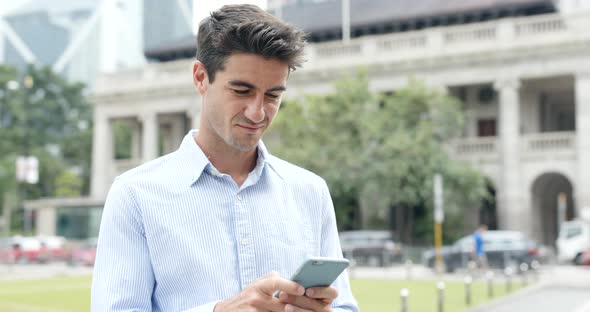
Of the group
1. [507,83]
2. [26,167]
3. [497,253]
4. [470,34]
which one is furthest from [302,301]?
[26,167]

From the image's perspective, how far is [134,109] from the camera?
57219 millimetres

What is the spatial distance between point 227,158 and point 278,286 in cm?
66

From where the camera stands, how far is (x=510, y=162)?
44.8m

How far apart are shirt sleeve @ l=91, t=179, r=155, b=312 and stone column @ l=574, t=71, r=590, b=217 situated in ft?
139

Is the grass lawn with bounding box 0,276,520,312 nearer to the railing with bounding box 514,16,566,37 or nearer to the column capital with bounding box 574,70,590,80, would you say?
the column capital with bounding box 574,70,590,80

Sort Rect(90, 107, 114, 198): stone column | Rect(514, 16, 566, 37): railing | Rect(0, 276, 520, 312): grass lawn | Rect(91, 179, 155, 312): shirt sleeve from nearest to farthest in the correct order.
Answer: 1. Rect(91, 179, 155, 312): shirt sleeve
2. Rect(0, 276, 520, 312): grass lawn
3. Rect(514, 16, 566, 37): railing
4. Rect(90, 107, 114, 198): stone column

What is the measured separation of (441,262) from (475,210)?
1429cm

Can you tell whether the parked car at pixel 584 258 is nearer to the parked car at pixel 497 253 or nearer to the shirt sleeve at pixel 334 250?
the parked car at pixel 497 253

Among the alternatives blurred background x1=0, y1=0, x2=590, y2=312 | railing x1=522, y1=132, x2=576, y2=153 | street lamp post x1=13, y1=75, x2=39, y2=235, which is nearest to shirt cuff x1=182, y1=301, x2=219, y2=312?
blurred background x1=0, y1=0, x2=590, y2=312

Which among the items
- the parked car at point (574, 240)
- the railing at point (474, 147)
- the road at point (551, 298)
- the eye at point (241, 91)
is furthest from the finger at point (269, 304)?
the railing at point (474, 147)

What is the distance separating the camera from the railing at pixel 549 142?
4403 centimetres

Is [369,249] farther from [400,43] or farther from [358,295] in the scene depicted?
[358,295]

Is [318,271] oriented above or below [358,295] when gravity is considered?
above

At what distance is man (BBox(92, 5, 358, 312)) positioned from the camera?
9.14ft
